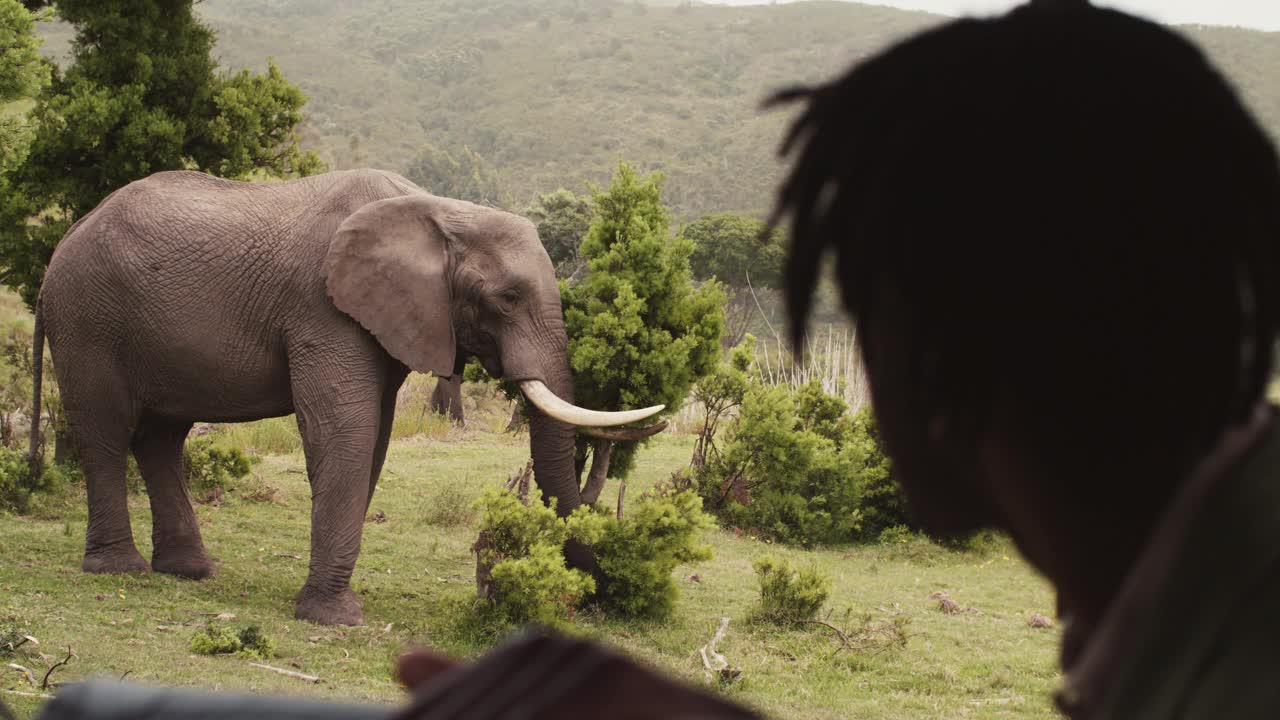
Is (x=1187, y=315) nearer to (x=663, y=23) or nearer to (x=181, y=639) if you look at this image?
(x=181, y=639)

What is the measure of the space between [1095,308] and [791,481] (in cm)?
1090

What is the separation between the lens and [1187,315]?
0.82 m

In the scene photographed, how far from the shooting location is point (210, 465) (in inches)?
413

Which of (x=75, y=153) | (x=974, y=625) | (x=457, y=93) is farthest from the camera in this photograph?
(x=457, y=93)

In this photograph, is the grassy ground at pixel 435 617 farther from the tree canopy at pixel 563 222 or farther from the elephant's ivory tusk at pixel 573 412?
the tree canopy at pixel 563 222

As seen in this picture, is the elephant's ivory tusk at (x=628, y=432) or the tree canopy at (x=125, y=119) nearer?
the elephant's ivory tusk at (x=628, y=432)

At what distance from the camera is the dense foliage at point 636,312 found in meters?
7.65

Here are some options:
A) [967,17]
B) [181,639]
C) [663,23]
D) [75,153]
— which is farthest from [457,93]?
[967,17]

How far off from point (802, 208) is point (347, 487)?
6.88 m

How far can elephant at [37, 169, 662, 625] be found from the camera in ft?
24.6

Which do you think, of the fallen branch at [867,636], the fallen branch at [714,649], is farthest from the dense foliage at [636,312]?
the fallen branch at [867,636]

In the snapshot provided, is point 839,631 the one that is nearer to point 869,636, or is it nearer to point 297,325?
point 869,636

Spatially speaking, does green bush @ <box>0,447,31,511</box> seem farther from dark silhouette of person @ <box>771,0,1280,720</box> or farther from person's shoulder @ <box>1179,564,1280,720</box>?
person's shoulder @ <box>1179,564,1280,720</box>

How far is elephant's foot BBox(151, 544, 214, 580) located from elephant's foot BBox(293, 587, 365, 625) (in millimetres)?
1156
